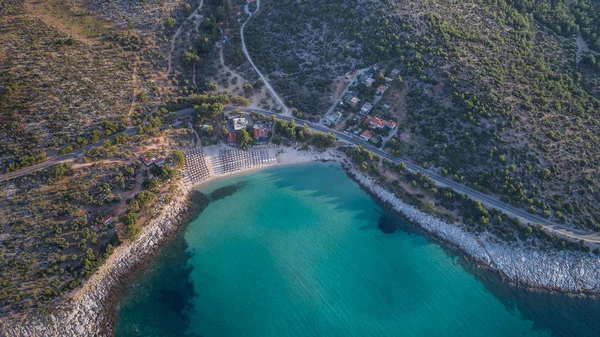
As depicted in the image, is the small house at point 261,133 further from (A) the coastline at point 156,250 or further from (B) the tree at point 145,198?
(B) the tree at point 145,198

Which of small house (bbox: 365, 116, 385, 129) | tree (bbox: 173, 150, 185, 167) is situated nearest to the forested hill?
small house (bbox: 365, 116, 385, 129)

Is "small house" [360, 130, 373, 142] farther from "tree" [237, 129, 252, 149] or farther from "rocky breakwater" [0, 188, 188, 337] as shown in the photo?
"rocky breakwater" [0, 188, 188, 337]

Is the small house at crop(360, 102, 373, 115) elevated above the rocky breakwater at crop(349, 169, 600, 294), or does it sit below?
above

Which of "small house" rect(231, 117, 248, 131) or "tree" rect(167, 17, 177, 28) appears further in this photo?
"tree" rect(167, 17, 177, 28)

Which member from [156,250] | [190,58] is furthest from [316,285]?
[190,58]

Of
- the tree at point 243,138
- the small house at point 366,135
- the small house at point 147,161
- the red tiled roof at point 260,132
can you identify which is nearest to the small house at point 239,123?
the tree at point 243,138

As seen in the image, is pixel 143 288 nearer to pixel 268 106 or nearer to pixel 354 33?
pixel 268 106

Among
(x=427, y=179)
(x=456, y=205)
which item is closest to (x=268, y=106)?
(x=427, y=179)
